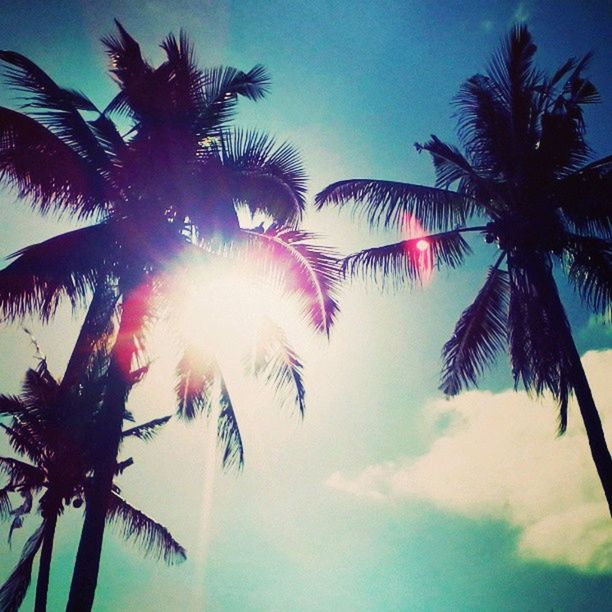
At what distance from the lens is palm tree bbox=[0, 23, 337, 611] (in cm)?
711

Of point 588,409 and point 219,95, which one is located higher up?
point 219,95

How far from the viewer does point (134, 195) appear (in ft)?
27.9

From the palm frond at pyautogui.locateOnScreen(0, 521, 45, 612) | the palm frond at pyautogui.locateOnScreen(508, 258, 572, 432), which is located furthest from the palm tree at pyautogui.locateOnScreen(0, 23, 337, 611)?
the palm frond at pyautogui.locateOnScreen(0, 521, 45, 612)

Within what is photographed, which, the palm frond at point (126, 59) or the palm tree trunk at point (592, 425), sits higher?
the palm frond at point (126, 59)

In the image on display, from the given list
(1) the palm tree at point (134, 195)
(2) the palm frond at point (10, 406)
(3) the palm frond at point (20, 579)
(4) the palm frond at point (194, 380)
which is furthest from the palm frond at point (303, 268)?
(3) the palm frond at point (20, 579)

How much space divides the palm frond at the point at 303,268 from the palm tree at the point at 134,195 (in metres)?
0.02

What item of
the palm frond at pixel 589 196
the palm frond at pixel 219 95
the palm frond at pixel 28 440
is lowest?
the palm frond at pixel 28 440

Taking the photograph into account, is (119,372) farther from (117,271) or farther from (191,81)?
(191,81)

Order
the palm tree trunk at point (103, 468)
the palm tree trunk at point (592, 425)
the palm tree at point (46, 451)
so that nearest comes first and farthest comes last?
the palm tree trunk at point (103, 468) → the palm tree trunk at point (592, 425) → the palm tree at point (46, 451)

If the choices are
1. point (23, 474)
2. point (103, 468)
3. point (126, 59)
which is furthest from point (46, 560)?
point (126, 59)

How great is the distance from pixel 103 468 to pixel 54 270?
3.13 meters

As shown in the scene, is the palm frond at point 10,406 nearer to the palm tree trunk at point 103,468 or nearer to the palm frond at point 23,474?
the palm frond at point 23,474

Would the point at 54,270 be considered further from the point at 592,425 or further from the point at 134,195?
the point at 592,425

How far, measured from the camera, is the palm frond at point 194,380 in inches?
383
